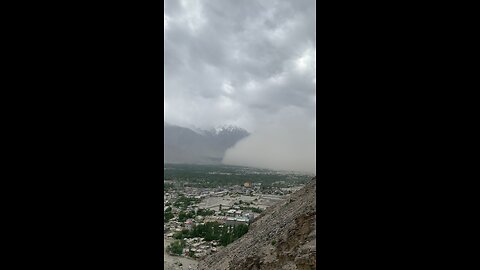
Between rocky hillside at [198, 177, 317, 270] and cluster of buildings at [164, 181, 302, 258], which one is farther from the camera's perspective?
cluster of buildings at [164, 181, 302, 258]

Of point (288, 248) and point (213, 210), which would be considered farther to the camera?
point (213, 210)

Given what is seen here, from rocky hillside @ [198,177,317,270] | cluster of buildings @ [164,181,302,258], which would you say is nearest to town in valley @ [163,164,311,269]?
cluster of buildings @ [164,181,302,258]

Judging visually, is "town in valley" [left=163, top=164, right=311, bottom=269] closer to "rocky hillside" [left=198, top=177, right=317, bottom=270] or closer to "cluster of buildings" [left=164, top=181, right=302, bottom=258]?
"cluster of buildings" [left=164, top=181, right=302, bottom=258]

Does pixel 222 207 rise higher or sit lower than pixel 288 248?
lower

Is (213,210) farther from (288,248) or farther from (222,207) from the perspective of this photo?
(288,248)

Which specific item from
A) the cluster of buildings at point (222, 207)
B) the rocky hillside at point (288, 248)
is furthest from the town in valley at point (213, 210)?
the rocky hillside at point (288, 248)

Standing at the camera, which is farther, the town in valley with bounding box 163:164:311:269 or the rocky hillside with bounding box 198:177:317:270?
the town in valley with bounding box 163:164:311:269

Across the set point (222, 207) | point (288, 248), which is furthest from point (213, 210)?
point (288, 248)
